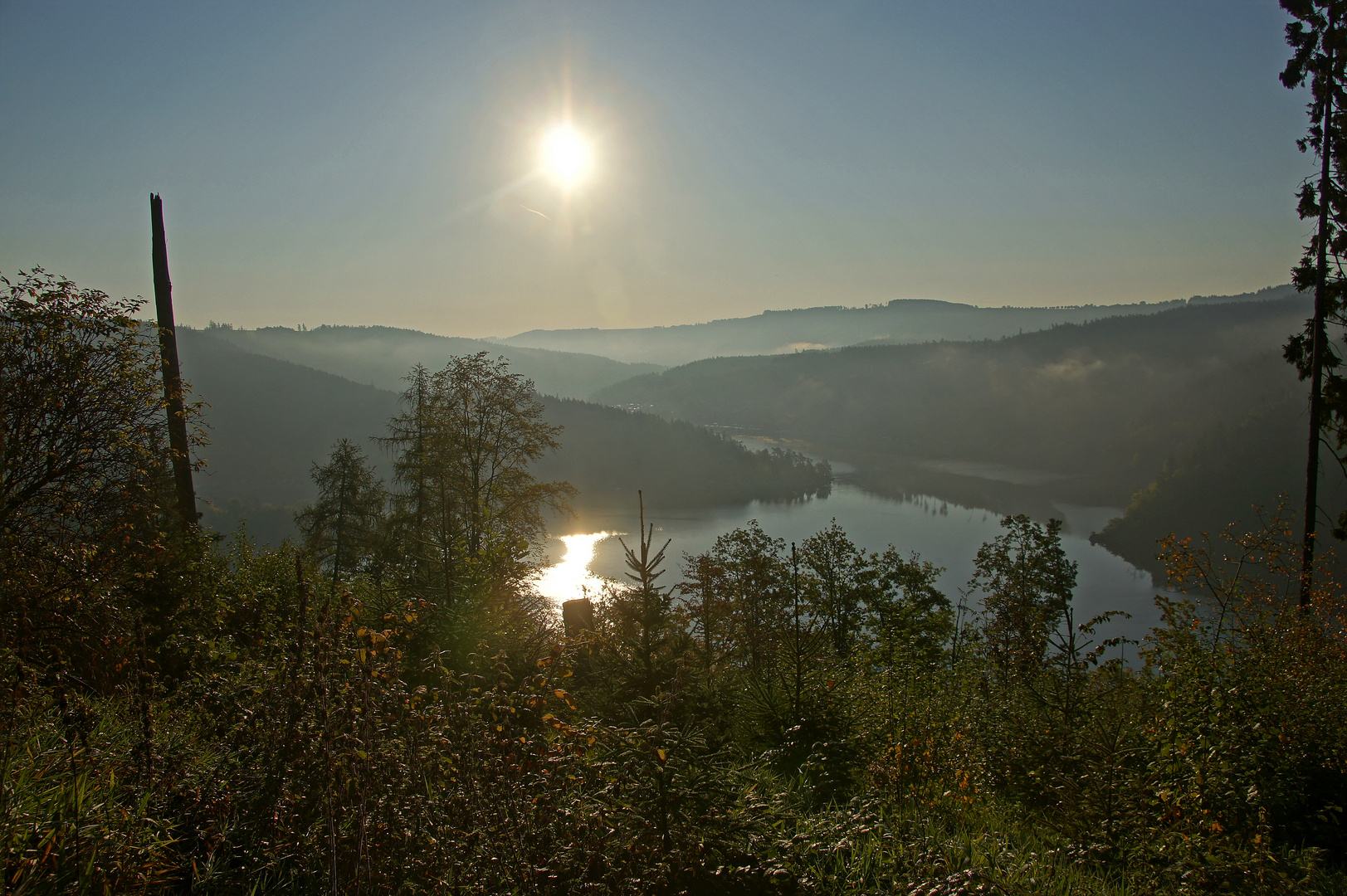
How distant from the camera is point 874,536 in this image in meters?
71.4

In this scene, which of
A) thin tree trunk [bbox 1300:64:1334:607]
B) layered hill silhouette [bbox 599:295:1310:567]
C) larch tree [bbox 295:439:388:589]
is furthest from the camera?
layered hill silhouette [bbox 599:295:1310:567]

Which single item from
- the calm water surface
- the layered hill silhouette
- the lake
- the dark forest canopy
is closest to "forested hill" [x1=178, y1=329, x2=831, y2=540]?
the calm water surface

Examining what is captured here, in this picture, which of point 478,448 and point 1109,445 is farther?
point 1109,445

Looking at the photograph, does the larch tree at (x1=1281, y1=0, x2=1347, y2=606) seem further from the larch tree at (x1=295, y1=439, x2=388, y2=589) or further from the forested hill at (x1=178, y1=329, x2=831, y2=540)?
the forested hill at (x1=178, y1=329, x2=831, y2=540)

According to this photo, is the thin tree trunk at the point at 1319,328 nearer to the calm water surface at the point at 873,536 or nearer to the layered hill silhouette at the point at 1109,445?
the calm water surface at the point at 873,536

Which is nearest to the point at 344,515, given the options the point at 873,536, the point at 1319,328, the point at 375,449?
the point at 1319,328

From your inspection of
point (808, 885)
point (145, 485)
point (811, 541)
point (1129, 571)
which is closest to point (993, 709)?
point (808, 885)

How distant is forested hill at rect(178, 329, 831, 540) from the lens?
102 meters

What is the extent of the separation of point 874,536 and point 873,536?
0.13 meters

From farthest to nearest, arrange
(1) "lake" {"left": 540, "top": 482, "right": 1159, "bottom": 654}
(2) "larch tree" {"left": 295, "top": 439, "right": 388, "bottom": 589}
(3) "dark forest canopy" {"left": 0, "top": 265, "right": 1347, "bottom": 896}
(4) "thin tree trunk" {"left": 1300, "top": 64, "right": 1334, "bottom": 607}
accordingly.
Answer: (1) "lake" {"left": 540, "top": 482, "right": 1159, "bottom": 654} → (2) "larch tree" {"left": 295, "top": 439, "right": 388, "bottom": 589} → (4) "thin tree trunk" {"left": 1300, "top": 64, "right": 1334, "bottom": 607} → (3) "dark forest canopy" {"left": 0, "top": 265, "right": 1347, "bottom": 896}

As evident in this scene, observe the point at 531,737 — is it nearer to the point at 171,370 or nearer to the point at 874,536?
the point at 171,370

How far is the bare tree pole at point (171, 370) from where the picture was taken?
7934 millimetres

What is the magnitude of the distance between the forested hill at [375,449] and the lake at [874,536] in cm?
1002

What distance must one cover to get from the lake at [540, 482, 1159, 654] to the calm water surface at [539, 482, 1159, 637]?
0.11 metres
